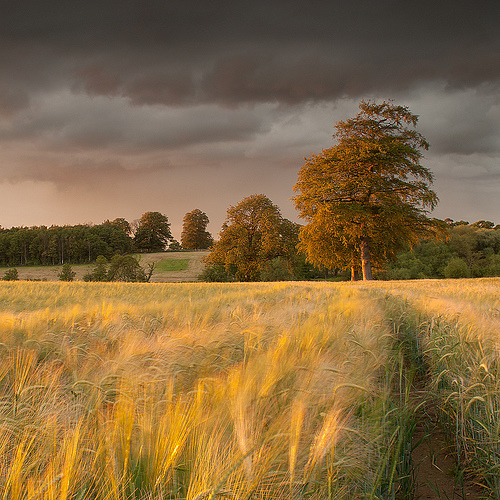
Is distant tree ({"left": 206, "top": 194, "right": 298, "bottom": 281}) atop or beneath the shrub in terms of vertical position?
atop

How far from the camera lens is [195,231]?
250 feet

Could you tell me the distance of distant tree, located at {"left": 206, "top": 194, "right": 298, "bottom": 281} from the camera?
3425 cm

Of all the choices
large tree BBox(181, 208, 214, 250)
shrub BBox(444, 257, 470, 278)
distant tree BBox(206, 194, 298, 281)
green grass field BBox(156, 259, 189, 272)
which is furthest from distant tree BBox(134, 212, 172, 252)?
shrub BBox(444, 257, 470, 278)

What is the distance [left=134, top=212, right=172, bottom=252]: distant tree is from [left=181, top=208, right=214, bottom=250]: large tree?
14.0m

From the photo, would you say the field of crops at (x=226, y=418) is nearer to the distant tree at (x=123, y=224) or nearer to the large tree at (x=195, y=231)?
the large tree at (x=195, y=231)

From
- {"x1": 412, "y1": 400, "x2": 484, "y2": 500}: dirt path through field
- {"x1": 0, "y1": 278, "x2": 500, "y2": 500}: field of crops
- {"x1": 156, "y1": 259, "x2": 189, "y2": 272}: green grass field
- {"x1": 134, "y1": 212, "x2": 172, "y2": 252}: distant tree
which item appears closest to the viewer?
{"x1": 0, "y1": 278, "x2": 500, "y2": 500}: field of crops

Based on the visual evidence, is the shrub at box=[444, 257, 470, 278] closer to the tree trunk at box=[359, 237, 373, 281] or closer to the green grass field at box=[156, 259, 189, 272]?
the tree trunk at box=[359, 237, 373, 281]

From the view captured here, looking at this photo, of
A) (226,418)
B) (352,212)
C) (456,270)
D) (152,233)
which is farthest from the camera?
(152,233)

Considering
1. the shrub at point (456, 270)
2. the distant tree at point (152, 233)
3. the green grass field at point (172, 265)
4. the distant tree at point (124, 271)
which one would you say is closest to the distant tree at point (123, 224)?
the distant tree at point (152, 233)

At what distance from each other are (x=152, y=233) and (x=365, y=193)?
235ft

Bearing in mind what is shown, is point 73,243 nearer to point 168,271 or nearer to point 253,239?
point 168,271

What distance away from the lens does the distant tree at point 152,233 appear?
86812 millimetres

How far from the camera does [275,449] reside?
134cm

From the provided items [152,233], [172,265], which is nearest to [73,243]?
[152,233]
